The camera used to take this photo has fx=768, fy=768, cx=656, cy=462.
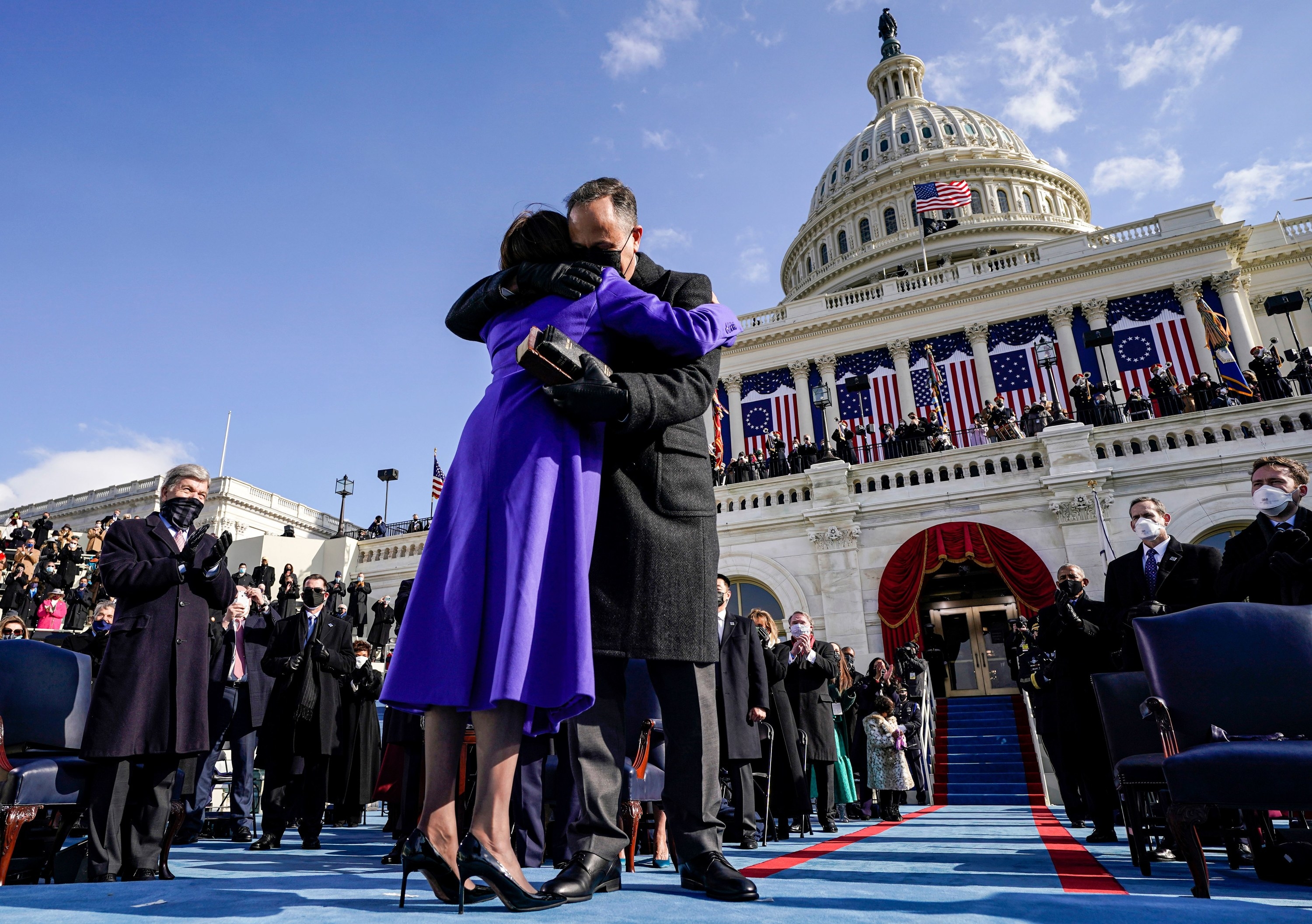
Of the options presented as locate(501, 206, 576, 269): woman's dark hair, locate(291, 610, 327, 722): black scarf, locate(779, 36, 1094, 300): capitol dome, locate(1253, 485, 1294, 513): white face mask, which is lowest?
locate(291, 610, 327, 722): black scarf

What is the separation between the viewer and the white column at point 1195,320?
28234 millimetres

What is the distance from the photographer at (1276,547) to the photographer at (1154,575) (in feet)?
0.84

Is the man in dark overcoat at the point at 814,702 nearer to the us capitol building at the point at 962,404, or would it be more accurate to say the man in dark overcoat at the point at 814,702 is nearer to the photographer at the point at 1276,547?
the photographer at the point at 1276,547

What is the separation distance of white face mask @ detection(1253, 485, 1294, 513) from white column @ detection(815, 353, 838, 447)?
2785 centimetres

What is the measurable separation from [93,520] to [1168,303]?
58.6 metres

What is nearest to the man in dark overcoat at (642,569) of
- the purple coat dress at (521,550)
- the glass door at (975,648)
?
the purple coat dress at (521,550)

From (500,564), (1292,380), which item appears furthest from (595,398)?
(1292,380)

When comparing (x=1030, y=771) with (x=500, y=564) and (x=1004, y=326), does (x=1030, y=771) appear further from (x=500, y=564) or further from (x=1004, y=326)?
(x=1004, y=326)

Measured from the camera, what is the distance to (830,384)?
111ft

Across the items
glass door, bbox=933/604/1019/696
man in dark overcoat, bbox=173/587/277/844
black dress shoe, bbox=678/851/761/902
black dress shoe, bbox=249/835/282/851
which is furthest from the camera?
glass door, bbox=933/604/1019/696

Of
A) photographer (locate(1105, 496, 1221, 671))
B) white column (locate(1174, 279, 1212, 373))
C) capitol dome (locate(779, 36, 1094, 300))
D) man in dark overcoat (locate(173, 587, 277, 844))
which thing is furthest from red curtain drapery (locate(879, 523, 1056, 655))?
capitol dome (locate(779, 36, 1094, 300))

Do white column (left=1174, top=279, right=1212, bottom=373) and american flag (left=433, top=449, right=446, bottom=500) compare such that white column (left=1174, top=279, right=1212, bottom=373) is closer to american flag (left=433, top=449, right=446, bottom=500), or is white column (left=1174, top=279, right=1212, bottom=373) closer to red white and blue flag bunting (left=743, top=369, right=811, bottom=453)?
red white and blue flag bunting (left=743, top=369, right=811, bottom=453)

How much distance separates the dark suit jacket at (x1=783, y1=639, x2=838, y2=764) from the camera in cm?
791

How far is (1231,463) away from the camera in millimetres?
16281
